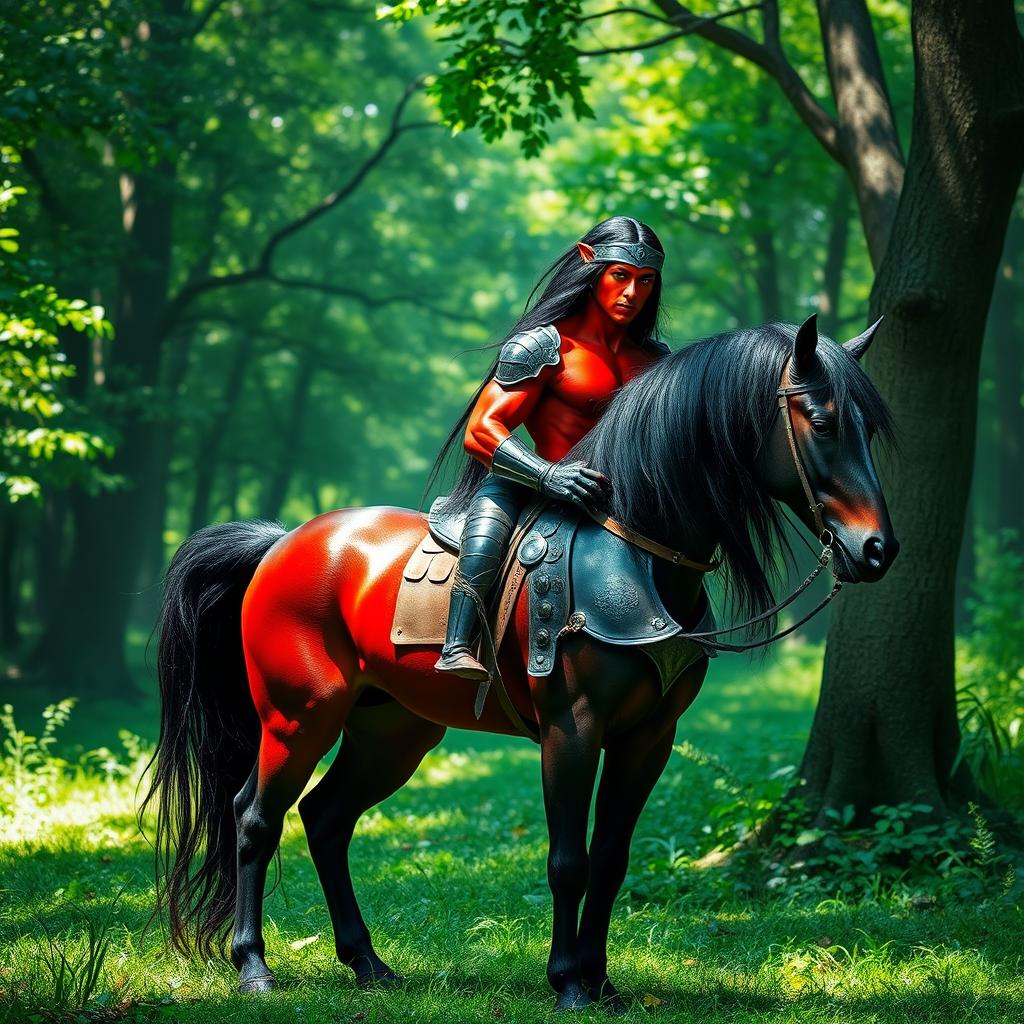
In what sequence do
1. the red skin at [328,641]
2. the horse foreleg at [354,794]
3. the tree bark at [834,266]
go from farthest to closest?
the tree bark at [834,266] < the horse foreleg at [354,794] < the red skin at [328,641]

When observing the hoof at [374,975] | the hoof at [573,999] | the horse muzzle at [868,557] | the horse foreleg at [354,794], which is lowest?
the hoof at [374,975]

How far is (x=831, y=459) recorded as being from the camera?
4012mm

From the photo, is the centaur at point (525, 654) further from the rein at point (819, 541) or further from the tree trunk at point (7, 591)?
the tree trunk at point (7, 591)

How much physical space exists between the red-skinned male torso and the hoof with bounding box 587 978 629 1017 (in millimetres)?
1997

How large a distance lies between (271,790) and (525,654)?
4.42 ft

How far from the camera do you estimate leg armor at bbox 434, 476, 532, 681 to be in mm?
4363

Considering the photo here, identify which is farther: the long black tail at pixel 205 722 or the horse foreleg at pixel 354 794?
the long black tail at pixel 205 722

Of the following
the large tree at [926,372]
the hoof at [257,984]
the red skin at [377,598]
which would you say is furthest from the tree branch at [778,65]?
the hoof at [257,984]

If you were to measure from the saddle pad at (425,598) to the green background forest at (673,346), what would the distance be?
3.13 ft

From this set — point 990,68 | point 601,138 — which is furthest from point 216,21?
point 990,68

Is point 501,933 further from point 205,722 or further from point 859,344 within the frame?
point 859,344

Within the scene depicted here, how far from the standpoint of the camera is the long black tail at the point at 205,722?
17.2ft

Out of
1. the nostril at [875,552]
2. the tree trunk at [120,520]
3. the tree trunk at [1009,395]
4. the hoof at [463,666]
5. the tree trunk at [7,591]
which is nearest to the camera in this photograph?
the nostril at [875,552]

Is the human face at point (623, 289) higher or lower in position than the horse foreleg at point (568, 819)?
higher
